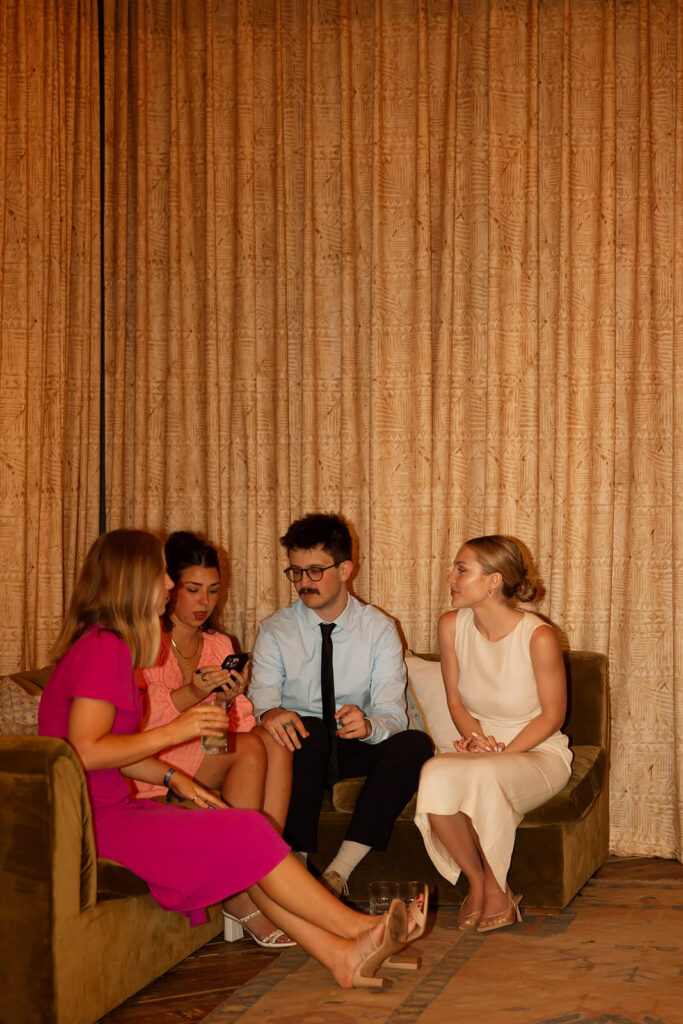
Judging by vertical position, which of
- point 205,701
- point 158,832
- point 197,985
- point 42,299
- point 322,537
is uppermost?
point 42,299

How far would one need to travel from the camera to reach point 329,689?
12.2ft

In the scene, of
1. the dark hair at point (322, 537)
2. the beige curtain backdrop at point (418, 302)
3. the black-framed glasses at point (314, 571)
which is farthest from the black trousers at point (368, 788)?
the beige curtain backdrop at point (418, 302)

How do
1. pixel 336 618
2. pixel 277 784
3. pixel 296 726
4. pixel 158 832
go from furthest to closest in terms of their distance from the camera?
1. pixel 336 618
2. pixel 296 726
3. pixel 277 784
4. pixel 158 832

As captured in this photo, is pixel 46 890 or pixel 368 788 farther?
pixel 368 788

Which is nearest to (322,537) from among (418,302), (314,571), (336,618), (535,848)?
(314,571)

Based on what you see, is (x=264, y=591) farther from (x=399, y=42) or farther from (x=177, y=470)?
(x=399, y=42)

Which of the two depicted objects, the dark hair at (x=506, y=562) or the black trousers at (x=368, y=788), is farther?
the dark hair at (x=506, y=562)

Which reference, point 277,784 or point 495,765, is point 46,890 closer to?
point 277,784

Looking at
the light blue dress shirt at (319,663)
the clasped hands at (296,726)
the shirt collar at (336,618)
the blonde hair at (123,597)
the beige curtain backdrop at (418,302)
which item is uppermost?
the beige curtain backdrop at (418,302)

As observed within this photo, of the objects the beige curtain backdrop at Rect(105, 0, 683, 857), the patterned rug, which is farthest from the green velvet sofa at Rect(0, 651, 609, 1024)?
the beige curtain backdrop at Rect(105, 0, 683, 857)

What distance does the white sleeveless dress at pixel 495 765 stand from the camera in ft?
10.4

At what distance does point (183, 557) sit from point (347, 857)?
3.66 ft

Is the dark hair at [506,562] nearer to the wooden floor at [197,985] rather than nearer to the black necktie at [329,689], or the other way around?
the black necktie at [329,689]

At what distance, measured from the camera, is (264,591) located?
4488mm
